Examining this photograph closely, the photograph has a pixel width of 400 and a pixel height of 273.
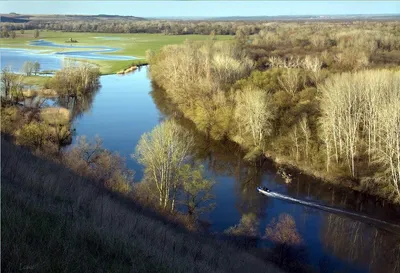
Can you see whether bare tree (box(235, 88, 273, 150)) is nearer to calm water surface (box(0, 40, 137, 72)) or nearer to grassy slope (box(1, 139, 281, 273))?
grassy slope (box(1, 139, 281, 273))

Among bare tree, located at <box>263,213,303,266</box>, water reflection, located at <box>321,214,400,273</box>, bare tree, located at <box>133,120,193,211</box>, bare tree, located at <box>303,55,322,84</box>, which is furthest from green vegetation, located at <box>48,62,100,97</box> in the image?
water reflection, located at <box>321,214,400,273</box>

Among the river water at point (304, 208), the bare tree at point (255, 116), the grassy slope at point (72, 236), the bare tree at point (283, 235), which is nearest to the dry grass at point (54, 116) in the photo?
the river water at point (304, 208)

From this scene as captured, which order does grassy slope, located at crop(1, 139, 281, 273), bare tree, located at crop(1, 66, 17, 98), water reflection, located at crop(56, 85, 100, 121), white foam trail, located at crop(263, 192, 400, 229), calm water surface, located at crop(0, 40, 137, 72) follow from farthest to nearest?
calm water surface, located at crop(0, 40, 137, 72) → water reflection, located at crop(56, 85, 100, 121) → bare tree, located at crop(1, 66, 17, 98) → white foam trail, located at crop(263, 192, 400, 229) → grassy slope, located at crop(1, 139, 281, 273)

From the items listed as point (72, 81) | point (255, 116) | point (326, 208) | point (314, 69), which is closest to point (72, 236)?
point (326, 208)

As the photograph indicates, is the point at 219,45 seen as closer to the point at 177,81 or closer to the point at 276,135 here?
the point at 177,81

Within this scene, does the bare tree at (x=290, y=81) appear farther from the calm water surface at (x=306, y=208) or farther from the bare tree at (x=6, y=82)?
the bare tree at (x=6, y=82)
